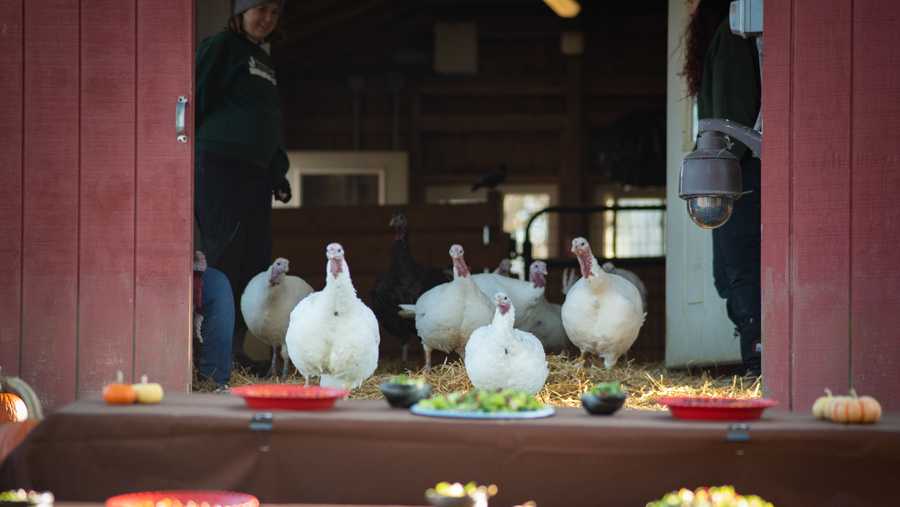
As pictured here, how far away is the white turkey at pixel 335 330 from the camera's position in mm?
5895

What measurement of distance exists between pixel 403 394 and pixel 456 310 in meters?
3.29

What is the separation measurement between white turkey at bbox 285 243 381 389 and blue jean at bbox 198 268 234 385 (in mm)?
815

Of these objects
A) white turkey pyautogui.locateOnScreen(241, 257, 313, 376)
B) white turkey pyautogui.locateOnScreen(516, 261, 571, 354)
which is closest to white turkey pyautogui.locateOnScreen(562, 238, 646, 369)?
white turkey pyautogui.locateOnScreen(516, 261, 571, 354)

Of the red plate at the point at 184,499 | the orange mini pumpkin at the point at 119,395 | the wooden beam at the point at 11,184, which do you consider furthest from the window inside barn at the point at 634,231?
the red plate at the point at 184,499

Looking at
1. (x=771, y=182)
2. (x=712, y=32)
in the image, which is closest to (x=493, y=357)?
(x=771, y=182)

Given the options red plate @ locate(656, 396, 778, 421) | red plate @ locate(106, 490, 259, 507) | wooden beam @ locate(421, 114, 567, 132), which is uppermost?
wooden beam @ locate(421, 114, 567, 132)

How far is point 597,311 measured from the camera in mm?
7320

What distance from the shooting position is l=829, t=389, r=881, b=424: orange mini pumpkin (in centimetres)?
393

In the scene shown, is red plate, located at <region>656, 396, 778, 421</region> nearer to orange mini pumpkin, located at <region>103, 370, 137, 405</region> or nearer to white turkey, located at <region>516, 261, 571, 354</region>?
orange mini pumpkin, located at <region>103, 370, 137, 405</region>

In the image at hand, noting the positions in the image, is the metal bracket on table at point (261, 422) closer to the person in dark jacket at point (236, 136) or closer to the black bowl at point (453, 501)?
the black bowl at point (453, 501)

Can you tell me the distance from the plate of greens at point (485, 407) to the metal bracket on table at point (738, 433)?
21.6 inches

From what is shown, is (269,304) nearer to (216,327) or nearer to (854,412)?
(216,327)

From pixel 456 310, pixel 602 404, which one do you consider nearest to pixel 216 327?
pixel 456 310

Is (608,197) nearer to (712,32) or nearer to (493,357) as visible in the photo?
(712,32)
